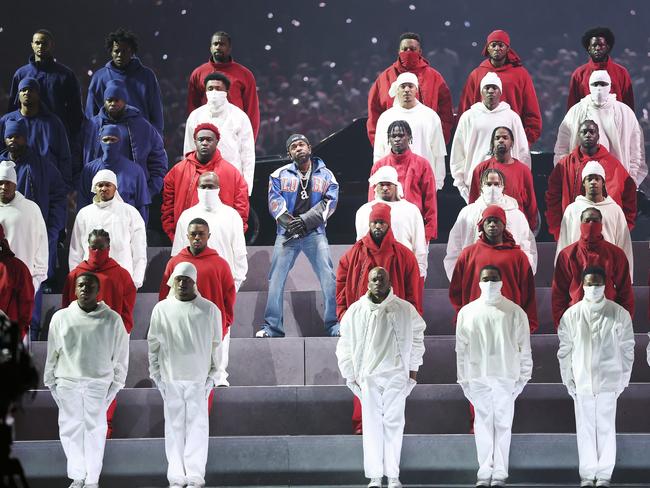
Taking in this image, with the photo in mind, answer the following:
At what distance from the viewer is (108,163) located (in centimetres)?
1035

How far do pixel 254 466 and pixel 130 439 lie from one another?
847mm

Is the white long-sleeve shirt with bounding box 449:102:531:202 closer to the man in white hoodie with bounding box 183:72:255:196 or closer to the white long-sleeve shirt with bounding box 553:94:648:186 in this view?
the white long-sleeve shirt with bounding box 553:94:648:186

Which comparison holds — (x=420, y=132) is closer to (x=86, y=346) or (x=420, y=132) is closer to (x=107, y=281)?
(x=107, y=281)

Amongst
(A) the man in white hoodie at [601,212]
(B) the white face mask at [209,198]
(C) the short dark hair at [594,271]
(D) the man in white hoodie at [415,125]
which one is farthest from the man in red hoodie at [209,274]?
(A) the man in white hoodie at [601,212]

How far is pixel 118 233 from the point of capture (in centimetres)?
963

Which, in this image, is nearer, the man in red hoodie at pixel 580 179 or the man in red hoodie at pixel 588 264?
the man in red hoodie at pixel 588 264

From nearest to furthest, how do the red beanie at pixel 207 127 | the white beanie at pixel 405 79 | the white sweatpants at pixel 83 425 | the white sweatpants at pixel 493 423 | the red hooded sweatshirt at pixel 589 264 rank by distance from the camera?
the white sweatpants at pixel 83 425 < the white sweatpants at pixel 493 423 < the red hooded sweatshirt at pixel 589 264 < the red beanie at pixel 207 127 < the white beanie at pixel 405 79

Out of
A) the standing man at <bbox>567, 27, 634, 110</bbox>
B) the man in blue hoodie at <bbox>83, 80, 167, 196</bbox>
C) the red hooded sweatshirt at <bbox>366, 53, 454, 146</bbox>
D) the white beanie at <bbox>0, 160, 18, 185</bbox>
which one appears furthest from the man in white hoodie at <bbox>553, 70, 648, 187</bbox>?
the white beanie at <bbox>0, 160, 18, 185</bbox>

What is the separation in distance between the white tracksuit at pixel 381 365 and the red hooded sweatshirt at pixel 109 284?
1537 mm

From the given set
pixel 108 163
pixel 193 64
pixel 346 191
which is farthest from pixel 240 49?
pixel 108 163

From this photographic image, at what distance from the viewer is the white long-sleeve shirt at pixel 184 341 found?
8.42 m

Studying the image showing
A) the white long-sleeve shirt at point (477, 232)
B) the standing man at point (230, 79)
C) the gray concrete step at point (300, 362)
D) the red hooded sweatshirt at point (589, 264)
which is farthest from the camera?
the standing man at point (230, 79)

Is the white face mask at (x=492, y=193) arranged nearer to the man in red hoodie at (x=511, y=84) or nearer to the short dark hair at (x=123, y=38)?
the man in red hoodie at (x=511, y=84)

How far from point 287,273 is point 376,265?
1087mm
